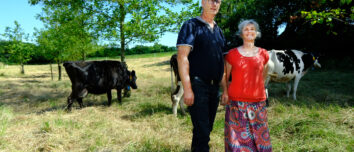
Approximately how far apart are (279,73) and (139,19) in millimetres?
5311

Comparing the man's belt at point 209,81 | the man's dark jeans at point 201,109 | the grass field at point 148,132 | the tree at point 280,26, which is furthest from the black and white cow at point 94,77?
the tree at point 280,26

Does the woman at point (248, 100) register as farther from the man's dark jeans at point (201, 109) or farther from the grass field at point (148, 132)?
→ the grass field at point (148, 132)

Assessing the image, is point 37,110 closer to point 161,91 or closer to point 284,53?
point 161,91

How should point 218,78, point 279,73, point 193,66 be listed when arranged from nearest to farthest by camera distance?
point 193,66 < point 218,78 < point 279,73

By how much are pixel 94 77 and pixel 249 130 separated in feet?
17.0

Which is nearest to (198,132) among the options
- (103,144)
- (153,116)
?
(103,144)

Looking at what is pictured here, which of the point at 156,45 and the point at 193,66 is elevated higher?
the point at 156,45

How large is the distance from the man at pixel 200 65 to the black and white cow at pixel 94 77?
15.4 feet

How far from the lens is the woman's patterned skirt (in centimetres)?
246

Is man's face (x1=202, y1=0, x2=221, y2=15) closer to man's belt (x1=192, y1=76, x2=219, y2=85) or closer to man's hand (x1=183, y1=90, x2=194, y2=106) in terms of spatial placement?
man's belt (x1=192, y1=76, x2=219, y2=85)

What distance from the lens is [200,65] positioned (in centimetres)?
236

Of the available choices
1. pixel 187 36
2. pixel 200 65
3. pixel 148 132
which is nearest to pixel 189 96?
pixel 200 65

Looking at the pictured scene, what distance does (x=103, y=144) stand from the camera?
3.58m

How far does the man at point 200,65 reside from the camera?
7.45ft
